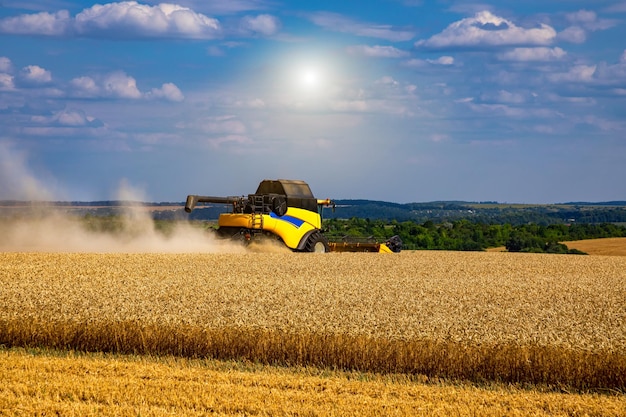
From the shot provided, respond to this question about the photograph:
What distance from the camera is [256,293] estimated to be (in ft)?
58.9

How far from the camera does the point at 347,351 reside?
13.1 meters

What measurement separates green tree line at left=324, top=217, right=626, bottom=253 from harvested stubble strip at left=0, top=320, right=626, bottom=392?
2865cm

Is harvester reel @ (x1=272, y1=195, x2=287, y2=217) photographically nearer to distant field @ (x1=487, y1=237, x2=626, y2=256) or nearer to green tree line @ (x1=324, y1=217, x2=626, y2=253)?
green tree line @ (x1=324, y1=217, x2=626, y2=253)

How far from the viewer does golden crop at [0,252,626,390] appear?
12.7 metres

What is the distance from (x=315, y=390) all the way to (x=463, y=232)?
139ft

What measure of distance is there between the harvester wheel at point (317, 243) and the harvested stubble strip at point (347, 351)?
1541 cm

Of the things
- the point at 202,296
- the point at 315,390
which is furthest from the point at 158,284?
the point at 315,390

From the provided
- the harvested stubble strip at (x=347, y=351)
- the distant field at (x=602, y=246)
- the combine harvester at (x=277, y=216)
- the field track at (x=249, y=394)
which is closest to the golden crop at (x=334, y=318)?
the harvested stubble strip at (x=347, y=351)

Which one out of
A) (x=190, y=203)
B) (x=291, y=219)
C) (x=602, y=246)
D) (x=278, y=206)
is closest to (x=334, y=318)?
(x=278, y=206)

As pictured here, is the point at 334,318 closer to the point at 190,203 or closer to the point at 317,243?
the point at 317,243

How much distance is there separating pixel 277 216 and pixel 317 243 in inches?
86.5

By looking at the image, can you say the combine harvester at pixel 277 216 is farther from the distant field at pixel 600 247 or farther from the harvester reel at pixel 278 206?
the distant field at pixel 600 247

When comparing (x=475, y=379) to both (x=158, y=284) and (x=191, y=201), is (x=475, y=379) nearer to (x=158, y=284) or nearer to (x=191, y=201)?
(x=158, y=284)

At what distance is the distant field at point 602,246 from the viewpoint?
149ft
